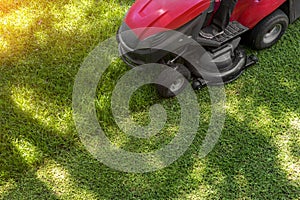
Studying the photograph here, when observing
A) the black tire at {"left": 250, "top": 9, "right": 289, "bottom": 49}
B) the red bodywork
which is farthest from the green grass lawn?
the red bodywork

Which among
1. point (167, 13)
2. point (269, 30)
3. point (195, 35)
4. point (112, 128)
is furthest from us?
point (269, 30)

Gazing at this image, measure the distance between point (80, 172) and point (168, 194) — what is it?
0.64 meters

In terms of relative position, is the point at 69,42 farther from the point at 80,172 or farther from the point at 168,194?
the point at 168,194

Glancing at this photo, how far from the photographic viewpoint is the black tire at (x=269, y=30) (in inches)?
145

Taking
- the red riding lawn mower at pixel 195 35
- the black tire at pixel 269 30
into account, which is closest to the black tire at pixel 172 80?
the red riding lawn mower at pixel 195 35

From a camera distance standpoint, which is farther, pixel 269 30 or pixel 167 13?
pixel 269 30

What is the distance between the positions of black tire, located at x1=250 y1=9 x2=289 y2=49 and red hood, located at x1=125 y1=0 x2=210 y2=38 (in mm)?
716

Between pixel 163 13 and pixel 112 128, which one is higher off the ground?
pixel 163 13

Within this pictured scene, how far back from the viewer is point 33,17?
4.20 metres

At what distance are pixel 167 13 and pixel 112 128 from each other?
96cm

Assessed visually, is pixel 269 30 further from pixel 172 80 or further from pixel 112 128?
pixel 112 128

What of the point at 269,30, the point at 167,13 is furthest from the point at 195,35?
the point at 269,30

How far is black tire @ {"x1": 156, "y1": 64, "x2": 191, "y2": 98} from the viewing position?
338 cm

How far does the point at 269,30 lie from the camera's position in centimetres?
379
